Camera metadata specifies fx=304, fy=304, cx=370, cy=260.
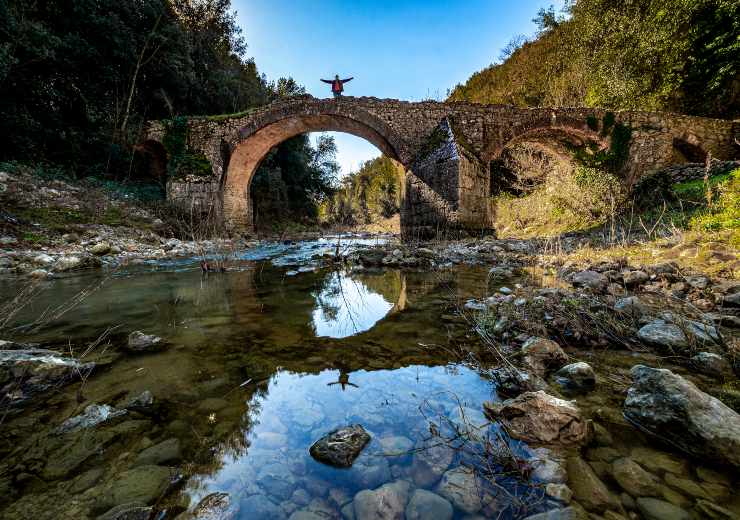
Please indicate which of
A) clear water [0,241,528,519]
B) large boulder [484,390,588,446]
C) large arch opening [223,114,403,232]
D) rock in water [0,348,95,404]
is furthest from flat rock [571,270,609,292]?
large arch opening [223,114,403,232]

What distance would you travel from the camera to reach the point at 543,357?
1.65 meters

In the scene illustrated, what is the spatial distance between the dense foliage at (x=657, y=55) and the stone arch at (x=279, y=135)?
10620mm

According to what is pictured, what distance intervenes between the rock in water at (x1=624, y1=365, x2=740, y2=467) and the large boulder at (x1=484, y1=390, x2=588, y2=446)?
Answer: 0.26 metres

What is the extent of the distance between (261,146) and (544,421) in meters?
13.3

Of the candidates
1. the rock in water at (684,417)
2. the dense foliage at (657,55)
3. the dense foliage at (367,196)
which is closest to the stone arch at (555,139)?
the dense foliage at (657,55)

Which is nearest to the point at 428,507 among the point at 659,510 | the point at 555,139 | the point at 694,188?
the point at 659,510

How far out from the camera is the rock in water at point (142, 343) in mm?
1996

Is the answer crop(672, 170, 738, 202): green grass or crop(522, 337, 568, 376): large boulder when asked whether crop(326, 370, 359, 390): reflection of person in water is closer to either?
crop(522, 337, 568, 376): large boulder

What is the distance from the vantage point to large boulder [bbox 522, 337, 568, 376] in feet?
5.33

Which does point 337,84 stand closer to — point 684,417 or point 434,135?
point 434,135

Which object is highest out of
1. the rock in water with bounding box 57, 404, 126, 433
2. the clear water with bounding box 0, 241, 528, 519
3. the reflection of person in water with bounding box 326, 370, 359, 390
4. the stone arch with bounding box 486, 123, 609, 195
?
the stone arch with bounding box 486, 123, 609, 195

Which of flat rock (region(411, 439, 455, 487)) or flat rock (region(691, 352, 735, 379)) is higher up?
flat rock (region(691, 352, 735, 379))

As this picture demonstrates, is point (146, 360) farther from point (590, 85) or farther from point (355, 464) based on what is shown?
point (590, 85)

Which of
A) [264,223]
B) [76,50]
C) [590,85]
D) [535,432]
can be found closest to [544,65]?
[590,85]
